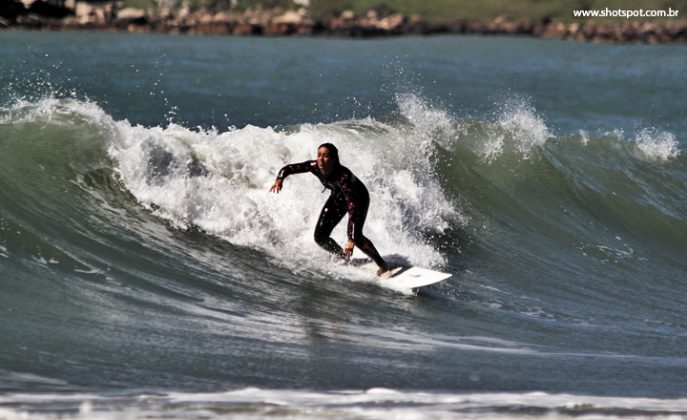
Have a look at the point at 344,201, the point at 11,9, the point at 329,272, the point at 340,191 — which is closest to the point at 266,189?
the point at 329,272

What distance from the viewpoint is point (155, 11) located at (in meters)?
55.8

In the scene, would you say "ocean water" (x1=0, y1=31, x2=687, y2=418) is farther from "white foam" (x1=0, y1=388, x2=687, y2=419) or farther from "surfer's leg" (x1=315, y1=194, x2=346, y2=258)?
"surfer's leg" (x1=315, y1=194, x2=346, y2=258)

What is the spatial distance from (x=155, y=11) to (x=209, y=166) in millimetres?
44815

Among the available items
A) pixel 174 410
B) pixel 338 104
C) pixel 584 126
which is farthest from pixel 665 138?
pixel 174 410

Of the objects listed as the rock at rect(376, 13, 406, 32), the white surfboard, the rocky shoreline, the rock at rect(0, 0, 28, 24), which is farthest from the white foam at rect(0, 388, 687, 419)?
the rock at rect(376, 13, 406, 32)

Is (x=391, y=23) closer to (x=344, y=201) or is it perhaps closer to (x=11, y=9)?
(x=11, y=9)

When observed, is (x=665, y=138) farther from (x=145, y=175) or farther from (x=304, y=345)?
(x=304, y=345)

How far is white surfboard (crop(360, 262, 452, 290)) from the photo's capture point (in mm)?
10385

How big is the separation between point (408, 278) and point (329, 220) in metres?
0.94

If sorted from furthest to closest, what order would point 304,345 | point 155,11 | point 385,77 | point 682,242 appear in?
1. point 155,11
2. point 385,77
3. point 682,242
4. point 304,345

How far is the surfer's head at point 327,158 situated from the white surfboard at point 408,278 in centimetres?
125

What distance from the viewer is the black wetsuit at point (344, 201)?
32.5 feet

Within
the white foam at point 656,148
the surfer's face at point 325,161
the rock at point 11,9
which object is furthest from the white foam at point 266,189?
the rock at point 11,9

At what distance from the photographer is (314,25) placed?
183ft
